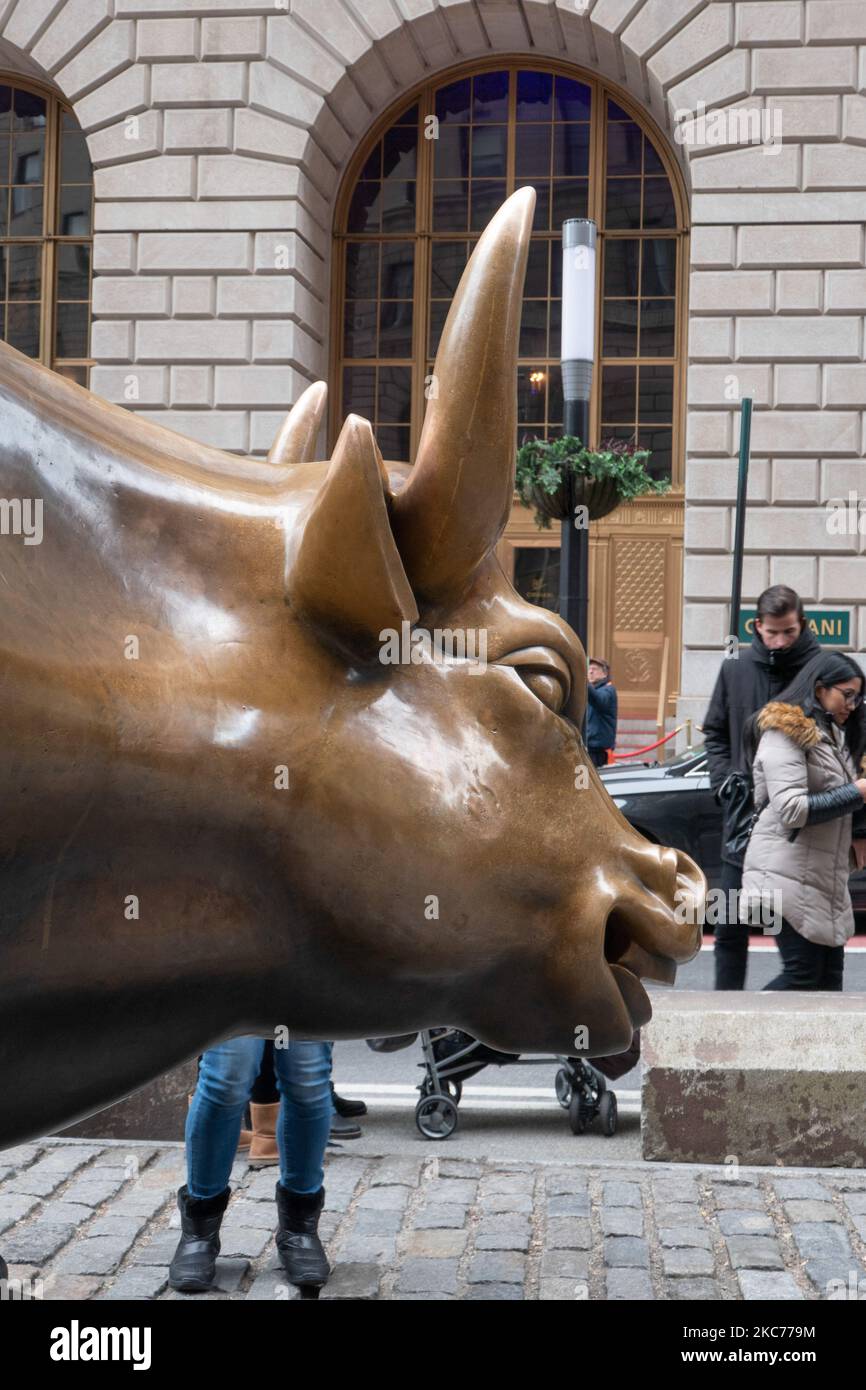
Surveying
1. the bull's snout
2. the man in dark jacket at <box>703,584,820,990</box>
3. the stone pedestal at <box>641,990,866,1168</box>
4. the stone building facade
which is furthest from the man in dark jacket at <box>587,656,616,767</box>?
the bull's snout

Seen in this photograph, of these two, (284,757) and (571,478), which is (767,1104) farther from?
(571,478)

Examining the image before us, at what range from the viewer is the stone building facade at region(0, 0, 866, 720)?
18.6 meters

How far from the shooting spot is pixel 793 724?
6746 millimetres

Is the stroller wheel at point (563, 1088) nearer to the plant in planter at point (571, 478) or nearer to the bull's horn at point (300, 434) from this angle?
the plant in planter at point (571, 478)

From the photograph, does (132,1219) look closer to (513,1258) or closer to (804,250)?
(513,1258)

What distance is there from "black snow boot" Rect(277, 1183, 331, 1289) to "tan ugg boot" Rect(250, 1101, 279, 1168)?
108cm

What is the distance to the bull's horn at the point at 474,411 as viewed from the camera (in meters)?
1.74

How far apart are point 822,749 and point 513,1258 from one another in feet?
10.2

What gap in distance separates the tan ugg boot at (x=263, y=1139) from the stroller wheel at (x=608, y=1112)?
57.0 inches

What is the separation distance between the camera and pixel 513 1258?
452 centimetres

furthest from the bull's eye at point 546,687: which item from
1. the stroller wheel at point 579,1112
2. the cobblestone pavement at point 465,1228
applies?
the stroller wheel at point 579,1112

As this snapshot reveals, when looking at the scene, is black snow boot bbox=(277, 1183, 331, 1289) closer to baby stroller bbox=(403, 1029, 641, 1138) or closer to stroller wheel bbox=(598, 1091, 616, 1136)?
baby stroller bbox=(403, 1029, 641, 1138)

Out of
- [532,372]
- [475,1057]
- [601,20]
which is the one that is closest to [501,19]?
[601,20]
